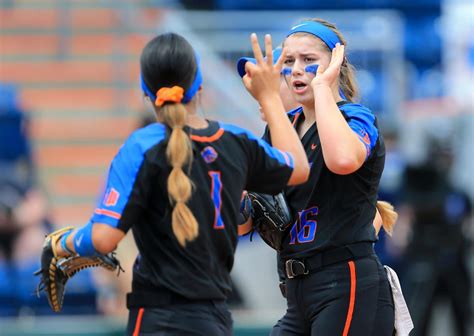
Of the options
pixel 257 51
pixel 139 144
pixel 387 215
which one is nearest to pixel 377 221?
pixel 387 215

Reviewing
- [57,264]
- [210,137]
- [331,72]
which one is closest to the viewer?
[210,137]

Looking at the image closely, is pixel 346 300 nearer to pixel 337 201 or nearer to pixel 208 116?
pixel 337 201

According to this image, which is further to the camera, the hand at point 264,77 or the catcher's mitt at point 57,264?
the hand at point 264,77

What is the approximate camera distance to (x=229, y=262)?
394cm

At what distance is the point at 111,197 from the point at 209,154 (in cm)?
39

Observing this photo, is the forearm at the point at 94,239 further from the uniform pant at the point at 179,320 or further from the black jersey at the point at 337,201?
the black jersey at the point at 337,201

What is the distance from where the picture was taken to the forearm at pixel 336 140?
161 inches

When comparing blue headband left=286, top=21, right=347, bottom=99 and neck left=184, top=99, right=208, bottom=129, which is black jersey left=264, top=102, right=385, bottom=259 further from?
neck left=184, top=99, right=208, bottom=129

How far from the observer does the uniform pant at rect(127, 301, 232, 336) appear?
376 centimetres

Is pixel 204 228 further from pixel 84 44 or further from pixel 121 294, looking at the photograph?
pixel 84 44

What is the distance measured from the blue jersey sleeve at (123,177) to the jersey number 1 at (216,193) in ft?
0.77

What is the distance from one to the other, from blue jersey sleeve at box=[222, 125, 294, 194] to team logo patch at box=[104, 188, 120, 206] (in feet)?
1.65

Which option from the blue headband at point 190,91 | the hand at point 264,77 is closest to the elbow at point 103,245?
the blue headband at point 190,91

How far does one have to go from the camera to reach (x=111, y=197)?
371 centimetres
